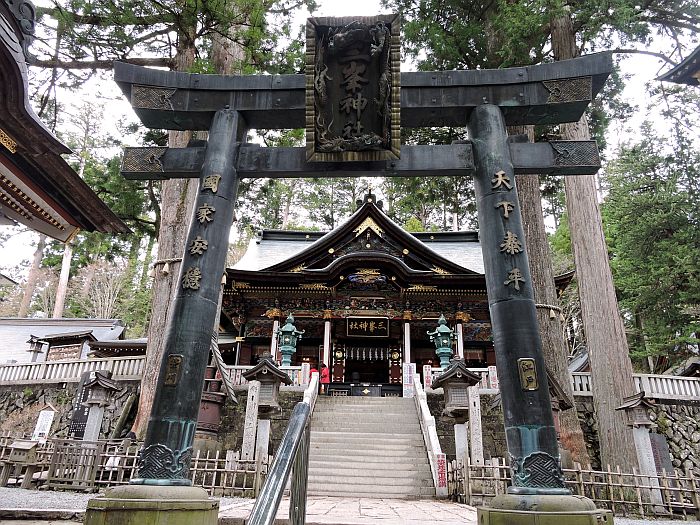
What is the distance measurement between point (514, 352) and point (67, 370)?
51.9ft

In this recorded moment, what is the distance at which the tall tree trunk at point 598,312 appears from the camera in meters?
9.24

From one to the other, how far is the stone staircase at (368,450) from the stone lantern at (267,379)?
1396 mm

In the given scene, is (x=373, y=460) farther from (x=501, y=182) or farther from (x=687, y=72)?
(x=687, y=72)

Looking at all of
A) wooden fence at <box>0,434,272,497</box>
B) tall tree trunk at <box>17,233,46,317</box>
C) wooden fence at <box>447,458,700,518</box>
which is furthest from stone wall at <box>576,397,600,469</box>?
tall tree trunk at <box>17,233,46,317</box>

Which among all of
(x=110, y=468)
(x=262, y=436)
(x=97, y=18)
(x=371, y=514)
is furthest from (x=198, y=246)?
(x=97, y=18)

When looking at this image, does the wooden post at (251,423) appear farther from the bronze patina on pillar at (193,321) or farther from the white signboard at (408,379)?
the bronze patina on pillar at (193,321)

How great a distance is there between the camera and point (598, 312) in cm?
1020

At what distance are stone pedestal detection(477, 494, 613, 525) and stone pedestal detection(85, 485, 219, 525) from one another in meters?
2.28

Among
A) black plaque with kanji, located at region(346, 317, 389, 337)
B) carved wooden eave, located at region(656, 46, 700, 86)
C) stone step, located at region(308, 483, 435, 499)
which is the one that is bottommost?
stone step, located at region(308, 483, 435, 499)

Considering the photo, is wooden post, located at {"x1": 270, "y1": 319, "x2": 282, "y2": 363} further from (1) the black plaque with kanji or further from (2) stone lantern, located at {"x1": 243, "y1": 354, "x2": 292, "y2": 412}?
(2) stone lantern, located at {"x1": 243, "y1": 354, "x2": 292, "y2": 412}

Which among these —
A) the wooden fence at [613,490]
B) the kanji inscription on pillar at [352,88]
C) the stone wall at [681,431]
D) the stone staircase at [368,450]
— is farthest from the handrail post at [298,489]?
the stone wall at [681,431]

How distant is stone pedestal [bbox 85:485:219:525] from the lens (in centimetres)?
351

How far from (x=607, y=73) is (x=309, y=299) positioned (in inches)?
515

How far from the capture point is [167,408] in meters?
4.10
